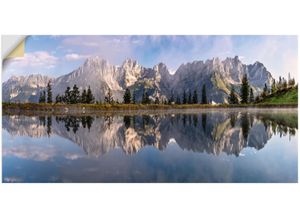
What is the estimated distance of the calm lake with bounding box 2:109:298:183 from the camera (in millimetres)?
4711

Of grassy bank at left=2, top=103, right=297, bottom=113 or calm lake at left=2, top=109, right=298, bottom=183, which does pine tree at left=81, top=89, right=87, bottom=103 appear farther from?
calm lake at left=2, top=109, right=298, bottom=183

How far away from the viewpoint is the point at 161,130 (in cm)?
493

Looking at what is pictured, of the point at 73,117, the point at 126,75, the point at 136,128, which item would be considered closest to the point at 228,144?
the point at 136,128

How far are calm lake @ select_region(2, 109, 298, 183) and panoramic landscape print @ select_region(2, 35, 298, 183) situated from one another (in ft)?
0.04

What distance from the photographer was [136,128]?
16.2ft

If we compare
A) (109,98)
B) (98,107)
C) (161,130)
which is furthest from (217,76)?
(98,107)

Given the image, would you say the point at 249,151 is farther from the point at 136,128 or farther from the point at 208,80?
the point at 136,128

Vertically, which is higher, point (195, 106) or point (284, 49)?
point (284, 49)

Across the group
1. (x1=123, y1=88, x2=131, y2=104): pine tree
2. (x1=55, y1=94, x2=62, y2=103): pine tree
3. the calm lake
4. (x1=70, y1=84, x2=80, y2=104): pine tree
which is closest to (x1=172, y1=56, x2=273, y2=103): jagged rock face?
the calm lake

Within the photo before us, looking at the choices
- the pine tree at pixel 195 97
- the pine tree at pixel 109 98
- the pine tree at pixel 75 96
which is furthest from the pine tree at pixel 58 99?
the pine tree at pixel 195 97

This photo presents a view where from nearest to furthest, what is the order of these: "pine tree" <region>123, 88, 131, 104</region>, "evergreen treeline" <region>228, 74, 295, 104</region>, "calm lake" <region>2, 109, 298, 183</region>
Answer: "calm lake" <region>2, 109, 298, 183</region> < "evergreen treeline" <region>228, 74, 295, 104</region> < "pine tree" <region>123, 88, 131, 104</region>

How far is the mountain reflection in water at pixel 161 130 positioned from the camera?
4836 mm
